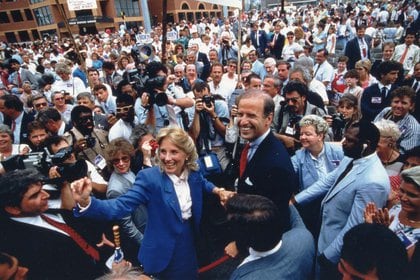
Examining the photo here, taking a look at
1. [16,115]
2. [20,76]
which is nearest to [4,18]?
[20,76]

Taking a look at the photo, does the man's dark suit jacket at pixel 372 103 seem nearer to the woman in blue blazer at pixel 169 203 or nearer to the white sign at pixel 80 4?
the woman in blue blazer at pixel 169 203

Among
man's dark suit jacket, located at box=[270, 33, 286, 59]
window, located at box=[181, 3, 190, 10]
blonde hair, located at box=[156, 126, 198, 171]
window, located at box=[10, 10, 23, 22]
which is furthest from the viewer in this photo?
window, located at box=[181, 3, 190, 10]

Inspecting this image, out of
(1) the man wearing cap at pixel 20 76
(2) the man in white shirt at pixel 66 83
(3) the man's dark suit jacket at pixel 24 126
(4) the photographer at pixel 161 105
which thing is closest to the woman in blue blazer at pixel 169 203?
(4) the photographer at pixel 161 105

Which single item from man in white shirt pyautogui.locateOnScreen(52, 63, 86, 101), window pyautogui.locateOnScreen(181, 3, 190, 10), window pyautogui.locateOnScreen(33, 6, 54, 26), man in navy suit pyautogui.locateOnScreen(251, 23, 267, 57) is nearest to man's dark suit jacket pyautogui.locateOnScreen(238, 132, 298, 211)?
man in white shirt pyautogui.locateOnScreen(52, 63, 86, 101)

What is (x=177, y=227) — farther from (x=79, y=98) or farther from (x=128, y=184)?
(x=79, y=98)

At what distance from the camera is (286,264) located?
4.49 ft

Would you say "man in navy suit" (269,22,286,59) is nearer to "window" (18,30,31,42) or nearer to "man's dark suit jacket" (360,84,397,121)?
"man's dark suit jacket" (360,84,397,121)

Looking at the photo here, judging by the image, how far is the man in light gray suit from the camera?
1.83 m

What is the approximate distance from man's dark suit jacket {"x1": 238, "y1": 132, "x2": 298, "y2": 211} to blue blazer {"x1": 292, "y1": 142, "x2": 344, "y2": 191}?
864 mm

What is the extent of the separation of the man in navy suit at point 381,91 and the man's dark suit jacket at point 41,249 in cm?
397

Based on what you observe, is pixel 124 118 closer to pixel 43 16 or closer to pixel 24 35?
pixel 43 16

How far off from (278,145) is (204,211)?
1680 mm

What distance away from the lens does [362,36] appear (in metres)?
6.98

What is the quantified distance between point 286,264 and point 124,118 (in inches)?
103
